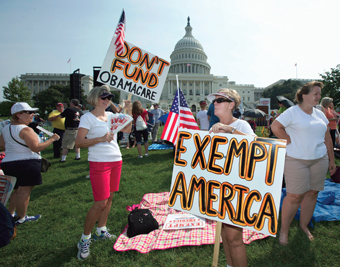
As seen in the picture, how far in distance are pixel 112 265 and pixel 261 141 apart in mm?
1957

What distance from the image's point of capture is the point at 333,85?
2206 cm

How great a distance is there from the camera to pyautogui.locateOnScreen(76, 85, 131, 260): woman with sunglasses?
2180 millimetres

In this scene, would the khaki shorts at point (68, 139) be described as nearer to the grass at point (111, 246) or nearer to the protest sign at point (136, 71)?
the grass at point (111, 246)

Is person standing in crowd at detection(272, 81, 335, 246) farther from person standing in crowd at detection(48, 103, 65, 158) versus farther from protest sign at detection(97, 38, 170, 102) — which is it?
person standing in crowd at detection(48, 103, 65, 158)

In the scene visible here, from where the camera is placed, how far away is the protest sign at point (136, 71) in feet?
11.1

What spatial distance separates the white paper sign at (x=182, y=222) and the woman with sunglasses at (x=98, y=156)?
101 centimetres

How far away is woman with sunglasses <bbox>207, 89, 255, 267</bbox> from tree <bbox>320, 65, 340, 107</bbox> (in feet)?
85.0

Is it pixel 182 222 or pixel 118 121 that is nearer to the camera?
pixel 118 121

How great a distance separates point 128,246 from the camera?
238cm

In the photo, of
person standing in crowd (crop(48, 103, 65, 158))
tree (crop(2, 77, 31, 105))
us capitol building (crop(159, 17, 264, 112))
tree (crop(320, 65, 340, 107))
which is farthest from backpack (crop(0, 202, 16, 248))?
us capitol building (crop(159, 17, 264, 112))

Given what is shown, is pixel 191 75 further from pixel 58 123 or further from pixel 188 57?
pixel 58 123

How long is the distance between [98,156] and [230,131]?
1443 millimetres

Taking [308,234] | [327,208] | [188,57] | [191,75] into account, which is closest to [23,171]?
[308,234]

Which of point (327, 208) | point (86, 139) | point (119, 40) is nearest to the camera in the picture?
point (86, 139)
